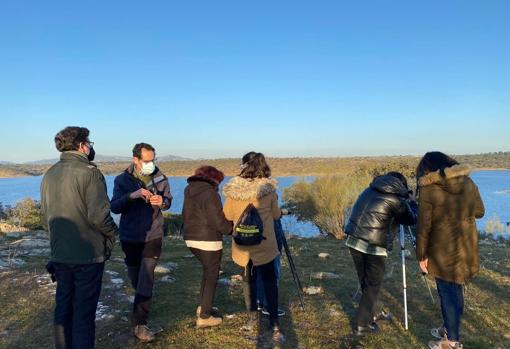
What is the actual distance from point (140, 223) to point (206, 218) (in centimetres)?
72

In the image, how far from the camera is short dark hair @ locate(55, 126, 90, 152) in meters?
3.51

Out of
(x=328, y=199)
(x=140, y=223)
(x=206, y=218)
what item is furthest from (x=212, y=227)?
(x=328, y=199)

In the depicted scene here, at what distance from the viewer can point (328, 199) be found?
69.5 ft

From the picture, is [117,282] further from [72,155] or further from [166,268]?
[72,155]

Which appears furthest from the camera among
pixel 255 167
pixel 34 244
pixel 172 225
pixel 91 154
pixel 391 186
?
pixel 172 225

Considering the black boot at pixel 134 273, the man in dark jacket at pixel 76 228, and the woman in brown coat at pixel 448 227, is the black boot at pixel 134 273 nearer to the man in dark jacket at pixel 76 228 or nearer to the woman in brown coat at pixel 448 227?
the man in dark jacket at pixel 76 228

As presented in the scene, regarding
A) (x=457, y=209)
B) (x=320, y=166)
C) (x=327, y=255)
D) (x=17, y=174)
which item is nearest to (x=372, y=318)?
(x=457, y=209)

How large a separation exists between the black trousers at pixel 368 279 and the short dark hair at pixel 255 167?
1.38 meters

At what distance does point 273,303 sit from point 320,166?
68.8 feet

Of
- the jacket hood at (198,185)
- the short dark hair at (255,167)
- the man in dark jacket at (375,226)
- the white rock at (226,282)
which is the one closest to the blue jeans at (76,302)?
the jacket hood at (198,185)

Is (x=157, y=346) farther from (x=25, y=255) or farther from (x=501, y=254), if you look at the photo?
(x=501, y=254)

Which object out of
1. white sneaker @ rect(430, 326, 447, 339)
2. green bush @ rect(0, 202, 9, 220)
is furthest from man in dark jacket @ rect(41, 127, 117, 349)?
green bush @ rect(0, 202, 9, 220)

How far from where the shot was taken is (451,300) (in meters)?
4.04

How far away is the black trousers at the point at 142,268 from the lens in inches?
170
